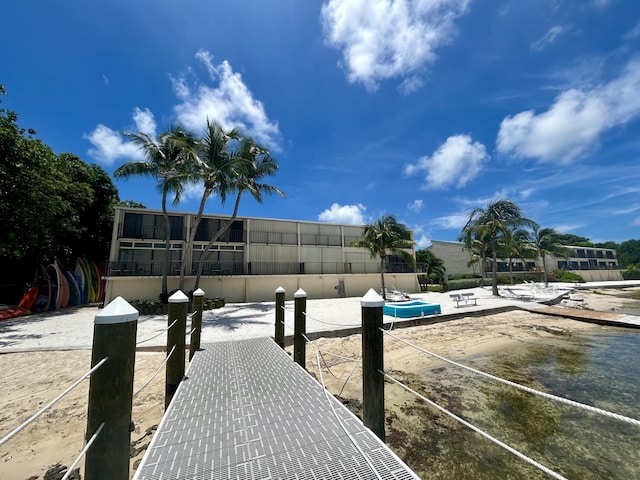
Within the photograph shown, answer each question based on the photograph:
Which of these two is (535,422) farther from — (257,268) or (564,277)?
(564,277)

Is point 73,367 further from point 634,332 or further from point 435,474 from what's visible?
point 634,332

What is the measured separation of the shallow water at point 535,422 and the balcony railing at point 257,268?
17.0 metres

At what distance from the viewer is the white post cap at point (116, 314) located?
1879 millimetres

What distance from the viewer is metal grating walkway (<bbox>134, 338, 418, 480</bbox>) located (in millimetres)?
2350

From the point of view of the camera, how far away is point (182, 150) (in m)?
17.2

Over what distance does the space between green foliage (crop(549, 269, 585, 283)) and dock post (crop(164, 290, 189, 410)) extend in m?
47.7

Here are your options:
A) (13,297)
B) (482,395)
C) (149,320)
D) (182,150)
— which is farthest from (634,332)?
(13,297)

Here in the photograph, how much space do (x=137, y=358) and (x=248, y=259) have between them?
632 inches

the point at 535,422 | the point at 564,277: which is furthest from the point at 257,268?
the point at 564,277

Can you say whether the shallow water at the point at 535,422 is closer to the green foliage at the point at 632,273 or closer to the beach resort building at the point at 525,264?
the beach resort building at the point at 525,264

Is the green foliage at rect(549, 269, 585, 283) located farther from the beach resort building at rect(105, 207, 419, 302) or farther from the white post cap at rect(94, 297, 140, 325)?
the white post cap at rect(94, 297, 140, 325)

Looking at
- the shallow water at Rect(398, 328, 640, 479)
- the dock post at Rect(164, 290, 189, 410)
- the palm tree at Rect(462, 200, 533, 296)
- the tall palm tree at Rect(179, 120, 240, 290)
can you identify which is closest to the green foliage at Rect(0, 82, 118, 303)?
the tall palm tree at Rect(179, 120, 240, 290)

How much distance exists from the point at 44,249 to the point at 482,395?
75.7 feet

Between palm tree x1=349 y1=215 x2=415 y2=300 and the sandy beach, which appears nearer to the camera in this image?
the sandy beach
